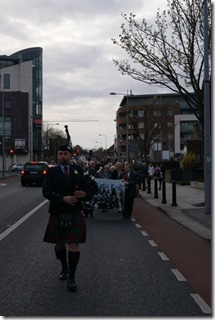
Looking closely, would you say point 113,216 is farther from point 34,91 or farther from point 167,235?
point 34,91

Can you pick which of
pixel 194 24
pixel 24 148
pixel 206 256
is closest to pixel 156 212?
pixel 194 24

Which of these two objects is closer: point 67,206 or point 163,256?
point 67,206

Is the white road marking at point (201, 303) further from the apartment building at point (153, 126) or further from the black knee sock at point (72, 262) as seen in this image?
the apartment building at point (153, 126)

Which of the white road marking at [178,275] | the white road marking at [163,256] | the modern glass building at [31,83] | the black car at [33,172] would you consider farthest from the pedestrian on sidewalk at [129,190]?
the modern glass building at [31,83]

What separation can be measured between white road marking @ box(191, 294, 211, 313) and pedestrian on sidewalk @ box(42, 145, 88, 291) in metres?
1.49

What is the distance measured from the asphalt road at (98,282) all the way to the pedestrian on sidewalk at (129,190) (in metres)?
3.67

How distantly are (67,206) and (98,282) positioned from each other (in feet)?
4.11

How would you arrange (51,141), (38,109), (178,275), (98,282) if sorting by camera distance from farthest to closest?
(51,141) < (38,109) < (178,275) < (98,282)

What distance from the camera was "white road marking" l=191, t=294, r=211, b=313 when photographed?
18.4 ft

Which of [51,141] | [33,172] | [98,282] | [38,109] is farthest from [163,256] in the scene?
[51,141]

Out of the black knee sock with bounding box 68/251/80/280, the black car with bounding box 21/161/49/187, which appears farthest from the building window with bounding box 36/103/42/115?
the black knee sock with bounding box 68/251/80/280

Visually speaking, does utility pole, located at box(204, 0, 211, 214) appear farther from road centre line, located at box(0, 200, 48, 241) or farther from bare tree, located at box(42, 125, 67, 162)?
bare tree, located at box(42, 125, 67, 162)

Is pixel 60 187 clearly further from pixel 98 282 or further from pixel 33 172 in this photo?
pixel 33 172

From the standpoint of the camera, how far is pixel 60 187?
6.39m
